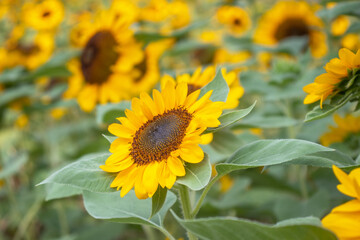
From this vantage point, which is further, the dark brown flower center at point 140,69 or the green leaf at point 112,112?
the dark brown flower center at point 140,69

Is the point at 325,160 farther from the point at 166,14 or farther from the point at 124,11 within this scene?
the point at 166,14

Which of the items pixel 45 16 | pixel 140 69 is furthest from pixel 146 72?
pixel 45 16

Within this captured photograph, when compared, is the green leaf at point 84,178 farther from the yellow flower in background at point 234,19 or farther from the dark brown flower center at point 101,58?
the yellow flower in background at point 234,19

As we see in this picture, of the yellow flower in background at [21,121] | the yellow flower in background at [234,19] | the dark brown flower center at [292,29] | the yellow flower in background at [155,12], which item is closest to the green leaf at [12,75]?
the yellow flower in background at [21,121]

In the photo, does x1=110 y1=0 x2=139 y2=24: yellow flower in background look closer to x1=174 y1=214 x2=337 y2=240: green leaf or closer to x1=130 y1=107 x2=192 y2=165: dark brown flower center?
x1=130 y1=107 x2=192 y2=165: dark brown flower center

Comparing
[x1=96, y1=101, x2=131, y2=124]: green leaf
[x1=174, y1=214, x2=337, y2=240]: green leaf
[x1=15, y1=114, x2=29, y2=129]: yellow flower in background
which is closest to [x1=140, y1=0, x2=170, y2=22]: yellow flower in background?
[x1=15, y1=114, x2=29, y2=129]: yellow flower in background

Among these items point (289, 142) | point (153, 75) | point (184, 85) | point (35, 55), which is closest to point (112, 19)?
point (153, 75)
